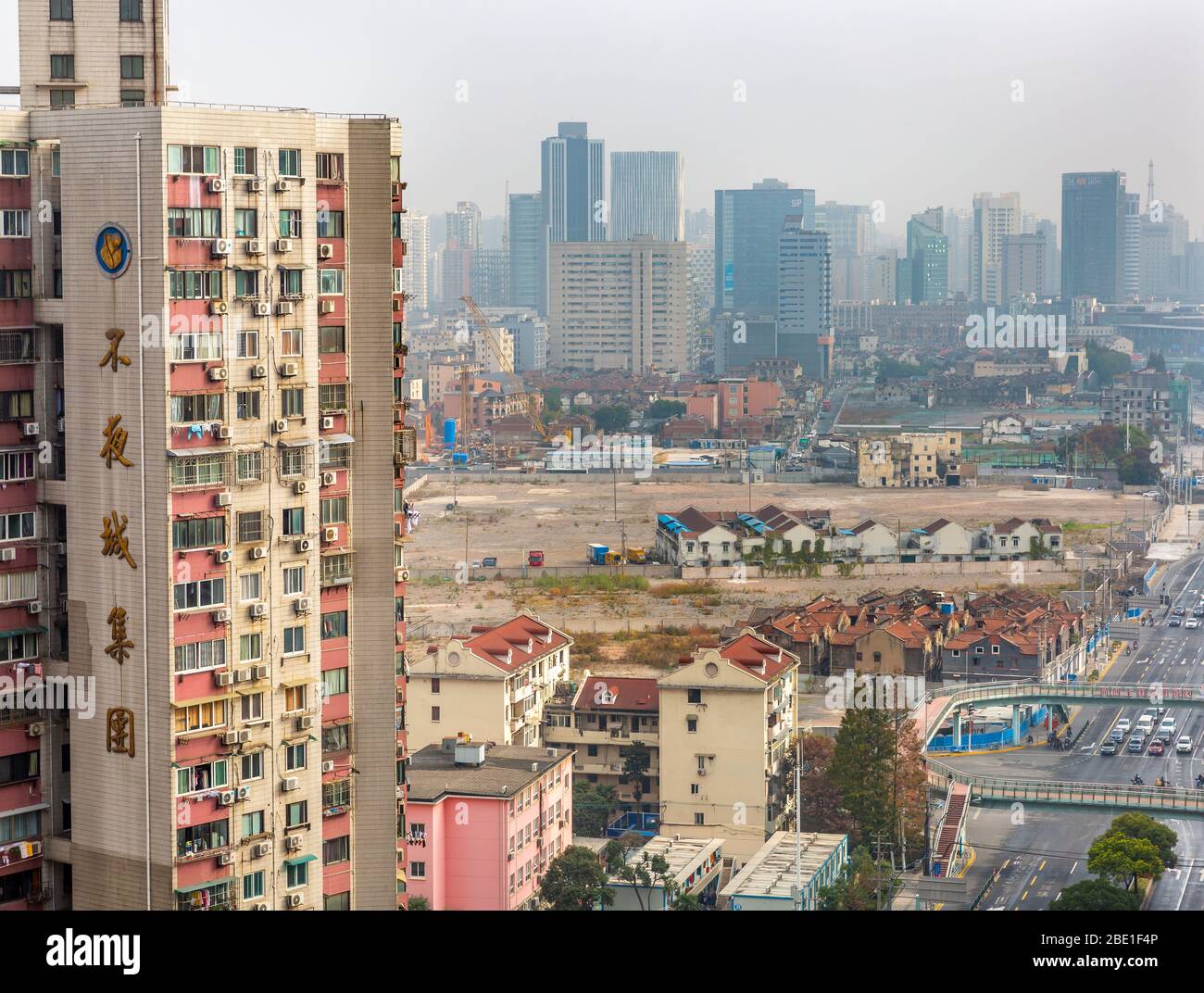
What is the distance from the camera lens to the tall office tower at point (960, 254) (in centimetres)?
2941

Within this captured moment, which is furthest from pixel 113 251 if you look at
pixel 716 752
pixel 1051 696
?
pixel 1051 696

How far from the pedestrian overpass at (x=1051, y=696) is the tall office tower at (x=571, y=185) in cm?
2168

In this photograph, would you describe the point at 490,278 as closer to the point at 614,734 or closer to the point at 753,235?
the point at 753,235

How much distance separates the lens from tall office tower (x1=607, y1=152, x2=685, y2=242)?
95.2ft

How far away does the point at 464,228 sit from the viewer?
99.8 feet

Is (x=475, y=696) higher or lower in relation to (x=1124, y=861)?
higher

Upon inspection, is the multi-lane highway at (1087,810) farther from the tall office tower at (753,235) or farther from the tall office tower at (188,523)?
the tall office tower at (753,235)

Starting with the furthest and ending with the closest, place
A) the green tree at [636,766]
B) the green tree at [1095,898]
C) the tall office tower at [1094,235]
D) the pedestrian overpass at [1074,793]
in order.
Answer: the tall office tower at [1094,235] < the pedestrian overpass at [1074,793] < the green tree at [636,766] < the green tree at [1095,898]

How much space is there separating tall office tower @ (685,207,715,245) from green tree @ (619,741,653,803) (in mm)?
26490

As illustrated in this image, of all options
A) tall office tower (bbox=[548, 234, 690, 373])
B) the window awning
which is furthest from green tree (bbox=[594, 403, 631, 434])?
the window awning

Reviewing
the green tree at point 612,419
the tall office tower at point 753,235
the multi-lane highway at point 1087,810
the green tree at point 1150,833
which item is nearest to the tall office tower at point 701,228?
the tall office tower at point 753,235

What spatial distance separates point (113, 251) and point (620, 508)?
1154 centimetres

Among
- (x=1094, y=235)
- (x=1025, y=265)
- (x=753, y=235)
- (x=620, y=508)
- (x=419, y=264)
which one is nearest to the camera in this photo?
(x=620, y=508)
